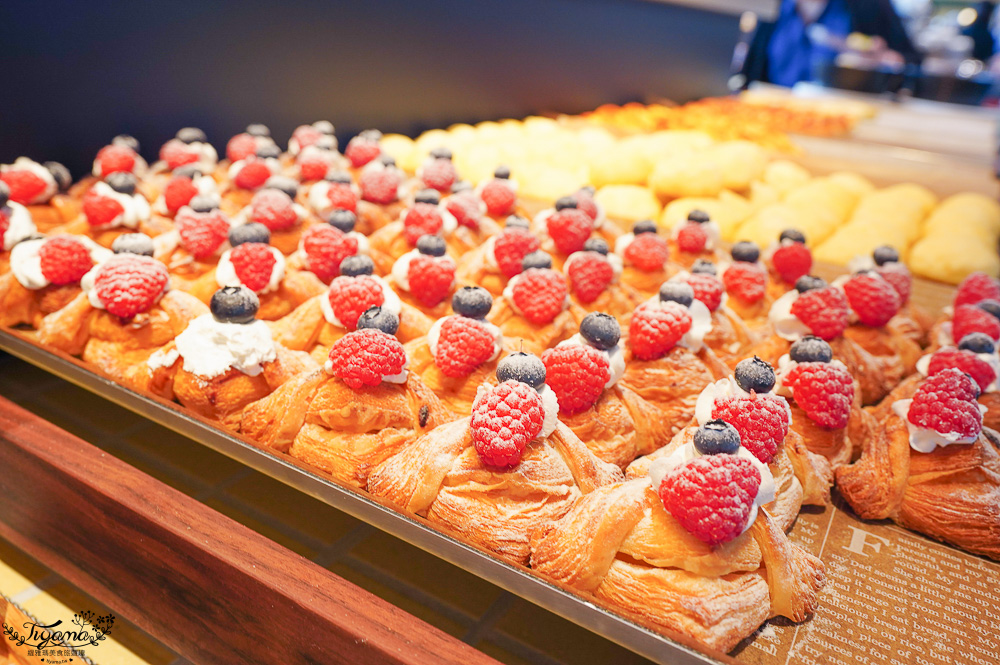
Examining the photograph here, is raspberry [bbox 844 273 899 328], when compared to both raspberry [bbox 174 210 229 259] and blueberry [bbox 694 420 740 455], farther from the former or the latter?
raspberry [bbox 174 210 229 259]

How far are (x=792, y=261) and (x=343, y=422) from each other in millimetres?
1947

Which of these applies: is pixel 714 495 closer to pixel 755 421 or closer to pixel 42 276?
pixel 755 421

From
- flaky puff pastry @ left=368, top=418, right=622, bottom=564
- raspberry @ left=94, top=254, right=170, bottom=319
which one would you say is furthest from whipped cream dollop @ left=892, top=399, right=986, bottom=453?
raspberry @ left=94, top=254, right=170, bottom=319

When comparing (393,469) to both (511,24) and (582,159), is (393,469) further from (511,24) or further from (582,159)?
(511,24)

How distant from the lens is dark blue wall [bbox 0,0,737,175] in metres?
3.07

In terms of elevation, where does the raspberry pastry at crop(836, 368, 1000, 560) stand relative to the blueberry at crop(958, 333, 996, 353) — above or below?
below

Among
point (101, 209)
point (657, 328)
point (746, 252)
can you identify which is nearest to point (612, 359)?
point (657, 328)

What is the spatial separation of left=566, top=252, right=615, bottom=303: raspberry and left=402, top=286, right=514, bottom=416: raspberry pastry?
0.53 m

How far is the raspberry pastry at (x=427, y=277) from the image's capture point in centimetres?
219

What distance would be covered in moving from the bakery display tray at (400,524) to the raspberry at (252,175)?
1456 millimetres

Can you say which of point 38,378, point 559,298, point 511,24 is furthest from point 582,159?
point 38,378

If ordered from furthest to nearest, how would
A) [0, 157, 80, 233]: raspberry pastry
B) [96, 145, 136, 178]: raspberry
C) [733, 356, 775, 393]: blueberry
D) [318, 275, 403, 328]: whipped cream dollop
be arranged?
[96, 145, 136, 178]: raspberry → [0, 157, 80, 233]: raspberry pastry → [318, 275, 403, 328]: whipped cream dollop → [733, 356, 775, 393]: blueberry

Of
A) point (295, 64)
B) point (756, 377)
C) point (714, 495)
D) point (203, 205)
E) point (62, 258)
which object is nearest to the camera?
point (714, 495)

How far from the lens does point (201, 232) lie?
242 cm
